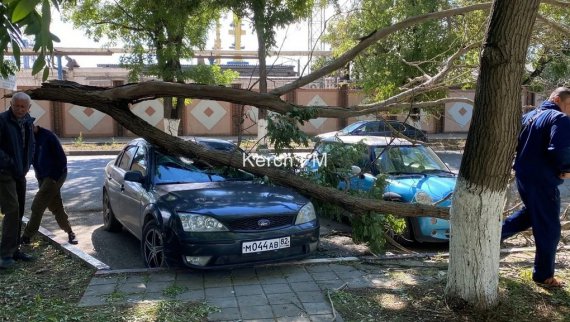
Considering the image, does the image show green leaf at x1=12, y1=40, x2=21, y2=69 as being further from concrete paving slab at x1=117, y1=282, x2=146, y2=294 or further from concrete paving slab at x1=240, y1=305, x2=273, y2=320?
concrete paving slab at x1=240, y1=305, x2=273, y2=320

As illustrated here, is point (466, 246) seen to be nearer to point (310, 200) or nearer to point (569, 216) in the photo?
point (310, 200)

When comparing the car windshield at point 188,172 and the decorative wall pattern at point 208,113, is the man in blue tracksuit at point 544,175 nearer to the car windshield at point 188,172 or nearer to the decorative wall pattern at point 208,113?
the car windshield at point 188,172

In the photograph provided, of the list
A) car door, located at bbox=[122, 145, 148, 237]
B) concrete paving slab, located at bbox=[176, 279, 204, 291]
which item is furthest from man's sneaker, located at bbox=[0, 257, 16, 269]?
concrete paving slab, located at bbox=[176, 279, 204, 291]

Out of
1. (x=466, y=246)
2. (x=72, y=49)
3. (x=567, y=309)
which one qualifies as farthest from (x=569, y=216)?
(x=72, y=49)

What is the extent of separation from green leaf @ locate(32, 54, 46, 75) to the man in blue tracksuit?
12.9 ft

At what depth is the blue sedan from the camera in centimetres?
502

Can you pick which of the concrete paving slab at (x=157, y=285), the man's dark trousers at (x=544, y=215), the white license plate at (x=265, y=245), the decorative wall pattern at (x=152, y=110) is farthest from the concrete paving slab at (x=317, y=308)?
the decorative wall pattern at (x=152, y=110)

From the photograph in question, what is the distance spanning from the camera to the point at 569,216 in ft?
26.9

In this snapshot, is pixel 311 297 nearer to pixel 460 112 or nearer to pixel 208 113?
pixel 208 113

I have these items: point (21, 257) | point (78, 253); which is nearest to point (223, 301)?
point (78, 253)

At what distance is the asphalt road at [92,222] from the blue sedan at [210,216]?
46 centimetres

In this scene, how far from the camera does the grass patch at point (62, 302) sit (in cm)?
425

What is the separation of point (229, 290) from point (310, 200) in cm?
170

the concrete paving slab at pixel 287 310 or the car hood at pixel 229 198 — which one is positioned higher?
the car hood at pixel 229 198
